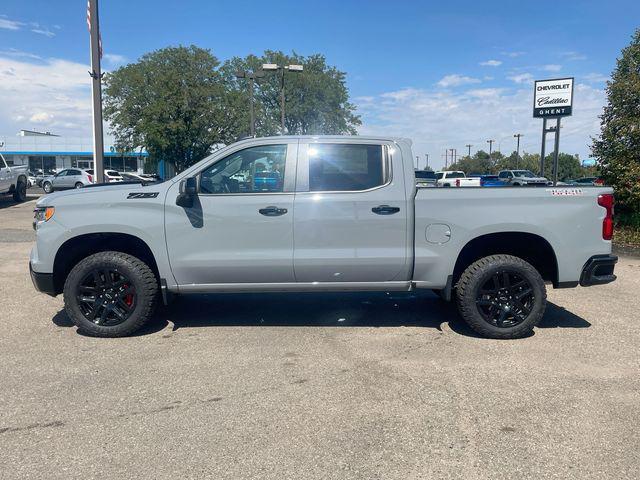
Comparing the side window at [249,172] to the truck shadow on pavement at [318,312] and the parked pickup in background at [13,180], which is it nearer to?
the truck shadow on pavement at [318,312]

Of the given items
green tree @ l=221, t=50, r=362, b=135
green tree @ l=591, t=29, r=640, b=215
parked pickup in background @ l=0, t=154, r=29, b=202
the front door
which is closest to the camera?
the front door

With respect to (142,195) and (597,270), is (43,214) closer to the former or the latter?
(142,195)

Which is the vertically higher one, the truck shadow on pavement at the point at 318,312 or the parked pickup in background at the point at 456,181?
the parked pickup in background at the point at 456,181

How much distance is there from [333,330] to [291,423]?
1.99 meters

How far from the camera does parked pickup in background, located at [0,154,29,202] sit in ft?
62.5

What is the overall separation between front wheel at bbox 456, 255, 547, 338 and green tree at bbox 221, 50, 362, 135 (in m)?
45.1

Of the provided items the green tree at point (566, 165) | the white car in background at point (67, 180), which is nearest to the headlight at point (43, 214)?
the white car in background at point (67, 180)

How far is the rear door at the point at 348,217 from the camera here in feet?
16.5

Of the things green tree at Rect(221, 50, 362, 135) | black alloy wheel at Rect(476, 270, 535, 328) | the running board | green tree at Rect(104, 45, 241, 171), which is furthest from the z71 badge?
green tree at Rect(221, 50, 362, 135)

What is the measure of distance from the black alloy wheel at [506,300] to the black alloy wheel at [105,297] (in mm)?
3468

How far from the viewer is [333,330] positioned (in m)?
5.47

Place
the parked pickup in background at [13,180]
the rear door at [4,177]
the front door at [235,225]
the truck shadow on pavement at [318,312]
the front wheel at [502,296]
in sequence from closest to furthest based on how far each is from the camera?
the front door at [235,225], the front wheel at [502,296], the truck shadow on pavement at [318,312], the rear door at [4,177], the parked pickup in background at [13,180]

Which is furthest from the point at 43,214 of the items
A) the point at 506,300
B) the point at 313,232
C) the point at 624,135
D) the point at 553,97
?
the point at 553,97

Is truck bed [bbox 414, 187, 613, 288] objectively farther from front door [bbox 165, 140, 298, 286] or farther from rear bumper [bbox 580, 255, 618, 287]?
front door [bbox 165, 140, 298, 286]
